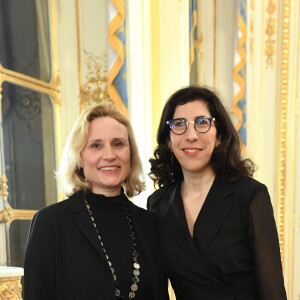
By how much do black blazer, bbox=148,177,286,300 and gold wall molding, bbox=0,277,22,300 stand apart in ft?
3.12

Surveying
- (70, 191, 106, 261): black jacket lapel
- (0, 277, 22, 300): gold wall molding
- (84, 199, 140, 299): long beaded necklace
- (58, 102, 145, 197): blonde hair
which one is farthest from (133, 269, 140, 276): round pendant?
(0, 277, 22, 300): gold wall molding

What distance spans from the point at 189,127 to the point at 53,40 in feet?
5.61

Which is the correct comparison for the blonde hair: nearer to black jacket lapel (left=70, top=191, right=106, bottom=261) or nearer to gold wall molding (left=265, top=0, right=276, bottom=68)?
black jacket lapel (left=70, top=191, right=106, bottom=261)

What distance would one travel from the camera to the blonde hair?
1773 millimetres

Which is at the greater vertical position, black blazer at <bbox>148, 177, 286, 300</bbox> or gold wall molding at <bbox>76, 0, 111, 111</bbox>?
gold wall molding at <bbox>76, 0, 111, 111</bbox>

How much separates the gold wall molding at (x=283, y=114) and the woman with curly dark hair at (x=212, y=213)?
3.32 m

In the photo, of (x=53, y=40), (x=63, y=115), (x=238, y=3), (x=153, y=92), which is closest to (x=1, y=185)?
(x=63, y=115)

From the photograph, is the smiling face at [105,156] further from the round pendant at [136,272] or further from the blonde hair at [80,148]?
the round pendant at [136,272]

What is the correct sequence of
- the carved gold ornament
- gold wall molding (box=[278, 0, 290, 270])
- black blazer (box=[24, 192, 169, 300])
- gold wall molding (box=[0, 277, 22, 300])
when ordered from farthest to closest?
gold wall molding (box=[278, 0, 290, 270]) < the carved gold ornament < gold wall molding (box=[0, 277, 22, 300]) < black blazer (box=[24, 192, 169, 300])

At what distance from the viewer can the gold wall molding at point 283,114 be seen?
5086mm

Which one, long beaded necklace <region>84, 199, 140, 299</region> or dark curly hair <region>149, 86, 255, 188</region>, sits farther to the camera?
dark curly hair <region>149, 86, 255, 188</region>

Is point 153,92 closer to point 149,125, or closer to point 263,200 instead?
point 149,125

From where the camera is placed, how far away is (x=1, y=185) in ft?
9.10

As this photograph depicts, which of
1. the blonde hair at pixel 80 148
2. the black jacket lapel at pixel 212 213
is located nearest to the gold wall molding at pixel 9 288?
the blonde hair at pixel 80 148
